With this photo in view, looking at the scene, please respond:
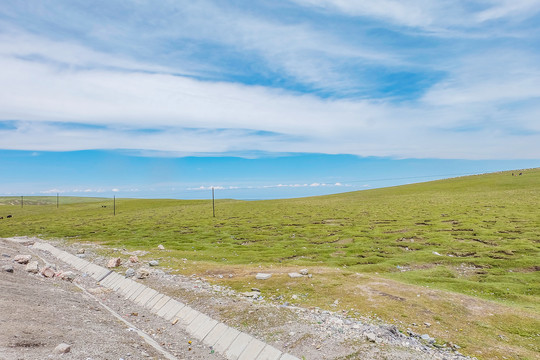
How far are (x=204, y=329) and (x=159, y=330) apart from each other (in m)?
2.07

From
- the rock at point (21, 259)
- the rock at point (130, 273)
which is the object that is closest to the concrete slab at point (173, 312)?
the rock at point (130, 273)

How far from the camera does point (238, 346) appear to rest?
10.9m

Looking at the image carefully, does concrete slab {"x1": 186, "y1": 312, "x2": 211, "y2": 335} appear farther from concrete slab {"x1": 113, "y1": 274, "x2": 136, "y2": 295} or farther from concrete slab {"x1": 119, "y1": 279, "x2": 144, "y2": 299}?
concrete slab {"x1": 113, "y1": 274, "x2": 136, "y2": 295}

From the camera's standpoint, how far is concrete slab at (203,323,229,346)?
1166 cm

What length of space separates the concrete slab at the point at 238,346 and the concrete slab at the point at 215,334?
2.60 feet

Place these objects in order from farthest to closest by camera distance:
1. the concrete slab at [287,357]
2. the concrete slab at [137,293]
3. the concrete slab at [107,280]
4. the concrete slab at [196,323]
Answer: the concrete slab at [107,280] → the concrete slab at [137,293] → the concrete slab at [196,323] → the concrete slab at [287,357]

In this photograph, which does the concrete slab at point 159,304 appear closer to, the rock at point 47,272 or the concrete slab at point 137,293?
the concrete slab at point 137,293

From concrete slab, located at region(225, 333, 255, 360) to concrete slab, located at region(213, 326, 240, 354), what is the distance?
14 centimetres

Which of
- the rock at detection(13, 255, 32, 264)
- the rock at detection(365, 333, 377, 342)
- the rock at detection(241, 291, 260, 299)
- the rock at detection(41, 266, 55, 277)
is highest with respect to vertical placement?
the rock at detection(13, 255, 32, 264)

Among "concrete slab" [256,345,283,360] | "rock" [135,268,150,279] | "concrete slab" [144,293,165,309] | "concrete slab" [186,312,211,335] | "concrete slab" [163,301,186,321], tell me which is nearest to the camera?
"concrete slab" [256,345,283,360]

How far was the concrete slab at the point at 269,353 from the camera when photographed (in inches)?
386

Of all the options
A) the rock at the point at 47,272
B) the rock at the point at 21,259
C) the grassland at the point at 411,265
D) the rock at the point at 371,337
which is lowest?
the grassland at the point at 411,265

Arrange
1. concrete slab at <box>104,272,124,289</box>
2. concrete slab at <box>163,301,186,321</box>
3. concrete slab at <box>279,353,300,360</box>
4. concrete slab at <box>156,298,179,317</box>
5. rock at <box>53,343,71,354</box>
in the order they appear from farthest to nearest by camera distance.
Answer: concrete slab at <box>104,272,124,289</box> < concrete slab at <box>156,298,179,317</box> < concrete slab at <box>163,301,186,321</box> < concrete slab at <box>279,353,300,360</box> < rock at <box>53,343,71,354</box>

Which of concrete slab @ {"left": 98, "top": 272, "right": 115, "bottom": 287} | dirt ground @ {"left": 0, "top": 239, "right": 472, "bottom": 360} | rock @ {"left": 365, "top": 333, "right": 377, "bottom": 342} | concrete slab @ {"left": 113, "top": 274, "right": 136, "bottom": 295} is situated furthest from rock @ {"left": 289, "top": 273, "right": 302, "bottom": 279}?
concrete slab @ {"left": 98, "top": 272, "right": 115, "bottom": 287}
